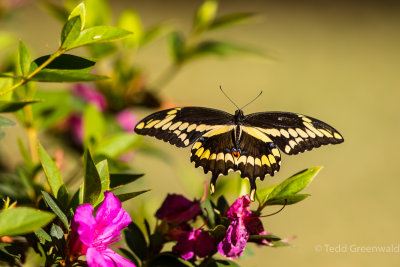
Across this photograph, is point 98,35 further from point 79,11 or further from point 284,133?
point 284,133

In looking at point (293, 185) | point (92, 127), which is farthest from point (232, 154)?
point (92, 127)

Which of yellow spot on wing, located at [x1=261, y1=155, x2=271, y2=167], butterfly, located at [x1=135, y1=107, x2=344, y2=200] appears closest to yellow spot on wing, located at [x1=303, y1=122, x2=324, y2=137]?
butterfly, located at [x1=135, y1=107, x2=344, y2=200]

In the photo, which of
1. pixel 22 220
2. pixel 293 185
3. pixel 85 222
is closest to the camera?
pixel 22 220

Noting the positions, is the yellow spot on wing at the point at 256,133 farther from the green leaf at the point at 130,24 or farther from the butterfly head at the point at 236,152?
the green leaf at the point at 130,24

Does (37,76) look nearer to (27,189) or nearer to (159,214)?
(159,214)

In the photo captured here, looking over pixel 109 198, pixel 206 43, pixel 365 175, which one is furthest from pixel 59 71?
pixel 365 175

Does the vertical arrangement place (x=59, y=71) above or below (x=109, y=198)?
above
